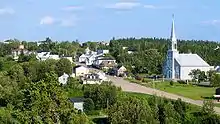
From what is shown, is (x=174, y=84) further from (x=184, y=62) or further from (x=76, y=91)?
(x=76, y=91)

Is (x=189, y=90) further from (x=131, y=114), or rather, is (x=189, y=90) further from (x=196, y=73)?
(x=131, y=114)

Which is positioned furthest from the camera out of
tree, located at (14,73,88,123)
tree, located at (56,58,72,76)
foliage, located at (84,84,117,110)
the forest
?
tree, located at (56,58,72,76)

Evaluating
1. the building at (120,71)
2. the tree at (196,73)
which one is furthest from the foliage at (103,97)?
the building at (120,71)

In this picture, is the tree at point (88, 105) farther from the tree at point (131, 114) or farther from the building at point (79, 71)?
the building at point (79, 71)

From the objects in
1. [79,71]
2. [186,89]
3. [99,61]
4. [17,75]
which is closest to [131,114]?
[17,75]

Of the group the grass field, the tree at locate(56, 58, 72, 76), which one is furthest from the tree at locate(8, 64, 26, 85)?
the grass field

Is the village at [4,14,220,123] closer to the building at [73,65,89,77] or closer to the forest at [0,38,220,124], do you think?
the building at [73,65,89,77]

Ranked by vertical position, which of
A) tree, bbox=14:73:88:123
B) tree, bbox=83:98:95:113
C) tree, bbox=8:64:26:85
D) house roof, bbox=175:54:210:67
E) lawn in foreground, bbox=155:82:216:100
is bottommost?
tree, bbox=83:98:95:113

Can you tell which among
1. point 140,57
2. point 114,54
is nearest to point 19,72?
point 140,57
